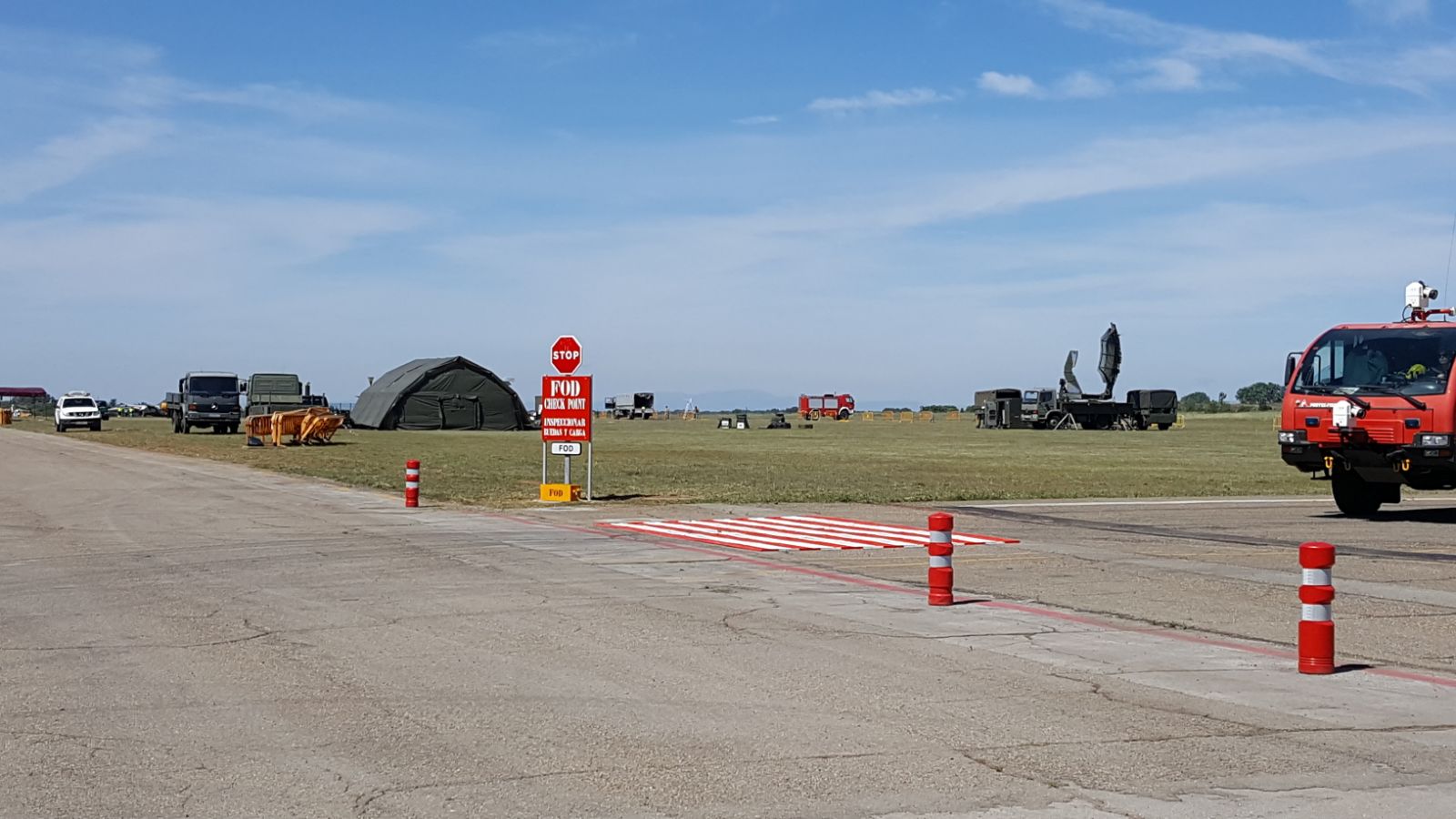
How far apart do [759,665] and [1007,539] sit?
31.6ft

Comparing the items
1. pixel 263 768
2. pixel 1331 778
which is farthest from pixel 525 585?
pixel 1331 778

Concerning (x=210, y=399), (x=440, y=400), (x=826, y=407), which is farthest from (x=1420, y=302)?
(x=826, y=407)

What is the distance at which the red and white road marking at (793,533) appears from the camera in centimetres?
1783

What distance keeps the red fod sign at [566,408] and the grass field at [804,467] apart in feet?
4.36

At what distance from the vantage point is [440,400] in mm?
80688

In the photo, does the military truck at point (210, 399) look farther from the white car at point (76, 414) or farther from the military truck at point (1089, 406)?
the military truck at point (1089, 406)

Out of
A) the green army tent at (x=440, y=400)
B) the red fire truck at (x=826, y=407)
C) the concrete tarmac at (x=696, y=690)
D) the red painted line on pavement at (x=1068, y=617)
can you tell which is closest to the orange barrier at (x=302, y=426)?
the green army tent at (x=440, y=400)

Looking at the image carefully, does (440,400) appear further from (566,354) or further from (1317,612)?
(1317,612)

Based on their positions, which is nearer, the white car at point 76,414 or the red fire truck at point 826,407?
the white car at point 76,414

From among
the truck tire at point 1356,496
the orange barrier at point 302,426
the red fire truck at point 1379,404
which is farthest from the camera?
the orange barrier at point 302,426

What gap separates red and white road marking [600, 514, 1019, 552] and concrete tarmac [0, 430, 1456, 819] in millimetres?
1709

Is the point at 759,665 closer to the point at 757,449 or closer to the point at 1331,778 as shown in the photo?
the point at 1331,778

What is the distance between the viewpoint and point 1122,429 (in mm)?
84000

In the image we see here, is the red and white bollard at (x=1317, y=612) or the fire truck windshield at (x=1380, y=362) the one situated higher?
the fire truck windshield at (x=1380, y=362)
